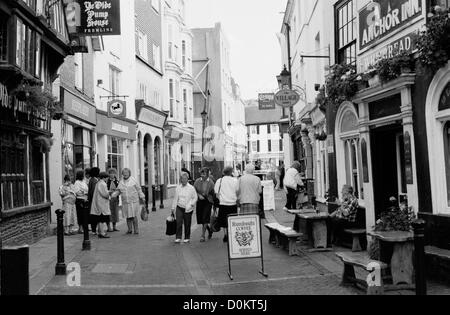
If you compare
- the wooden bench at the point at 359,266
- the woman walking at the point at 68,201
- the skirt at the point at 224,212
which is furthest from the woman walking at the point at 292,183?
the wooden bench at the point at 359,266

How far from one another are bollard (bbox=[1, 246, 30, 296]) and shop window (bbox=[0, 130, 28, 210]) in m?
5.72

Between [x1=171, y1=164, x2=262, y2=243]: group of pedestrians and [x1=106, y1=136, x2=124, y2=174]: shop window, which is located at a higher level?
[x1=106, y1=136, x2=124, y2=174]: shop window

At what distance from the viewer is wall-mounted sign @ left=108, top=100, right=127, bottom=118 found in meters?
21.4

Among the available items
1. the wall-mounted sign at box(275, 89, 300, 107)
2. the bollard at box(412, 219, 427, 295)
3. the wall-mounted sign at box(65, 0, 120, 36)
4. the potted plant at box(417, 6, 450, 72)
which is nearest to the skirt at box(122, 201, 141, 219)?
the wall-mounted sign at box(65, 0, 120, 36)

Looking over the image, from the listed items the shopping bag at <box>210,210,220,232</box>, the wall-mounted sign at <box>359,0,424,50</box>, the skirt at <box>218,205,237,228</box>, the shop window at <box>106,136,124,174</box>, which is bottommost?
the shopping bag at <box>210,210,220,232</box>

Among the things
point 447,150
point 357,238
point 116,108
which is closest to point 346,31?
point 357,238

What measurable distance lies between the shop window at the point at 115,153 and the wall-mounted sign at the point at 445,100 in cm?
1634

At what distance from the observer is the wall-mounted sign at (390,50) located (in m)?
8.69

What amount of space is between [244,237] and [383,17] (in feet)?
15.3

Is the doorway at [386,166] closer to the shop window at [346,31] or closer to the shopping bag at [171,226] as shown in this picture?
the shop window at [346,31]

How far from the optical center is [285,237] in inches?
432

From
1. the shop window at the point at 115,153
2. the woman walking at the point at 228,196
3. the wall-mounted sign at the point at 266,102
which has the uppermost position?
the wall-mounted sign at the point at 266,102

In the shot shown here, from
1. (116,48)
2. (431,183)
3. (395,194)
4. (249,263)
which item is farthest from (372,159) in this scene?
(116,48)

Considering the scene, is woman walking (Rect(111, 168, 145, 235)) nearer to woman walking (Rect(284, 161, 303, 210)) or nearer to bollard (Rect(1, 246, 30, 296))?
woman walking (Rect(284, 161, 303, 210))
